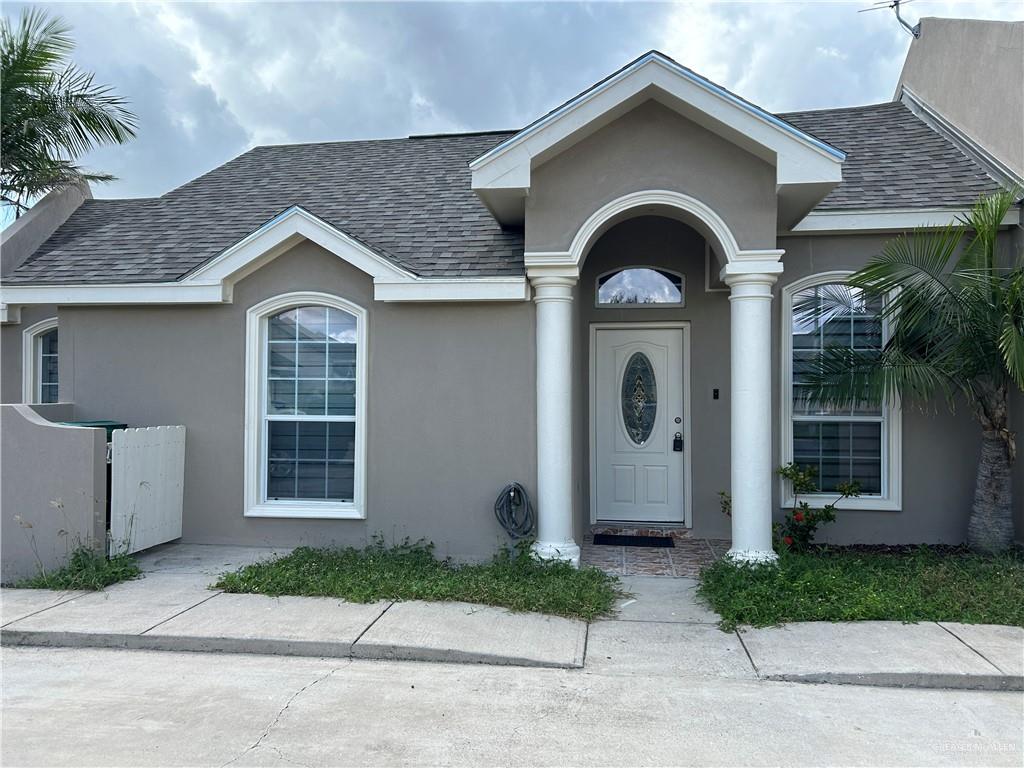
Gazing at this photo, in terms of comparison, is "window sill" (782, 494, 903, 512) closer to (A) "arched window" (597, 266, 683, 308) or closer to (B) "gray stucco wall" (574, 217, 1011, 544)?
(B) "gray stucco wall" (574, 217, 1011, 544)

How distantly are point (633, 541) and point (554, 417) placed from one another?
2.14 m

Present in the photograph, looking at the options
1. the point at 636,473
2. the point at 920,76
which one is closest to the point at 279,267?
the point at 636,473

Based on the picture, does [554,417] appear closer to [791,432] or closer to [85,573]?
[791,432]

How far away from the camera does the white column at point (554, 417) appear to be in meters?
6.21

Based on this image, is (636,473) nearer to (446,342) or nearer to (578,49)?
(446,342)

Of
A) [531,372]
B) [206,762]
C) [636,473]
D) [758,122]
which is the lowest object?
[206,762]

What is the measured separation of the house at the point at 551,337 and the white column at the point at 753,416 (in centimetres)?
2

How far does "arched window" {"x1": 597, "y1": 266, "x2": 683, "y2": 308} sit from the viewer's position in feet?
25.7

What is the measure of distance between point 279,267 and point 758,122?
4.92 m

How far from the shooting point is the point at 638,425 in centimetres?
802

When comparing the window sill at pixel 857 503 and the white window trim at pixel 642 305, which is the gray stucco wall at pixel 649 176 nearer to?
the white window trim at pixel 642 305

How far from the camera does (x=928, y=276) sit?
6227 millimetres

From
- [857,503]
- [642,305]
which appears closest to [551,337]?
[642,305]

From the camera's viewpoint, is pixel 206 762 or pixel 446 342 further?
pixel 446 342
